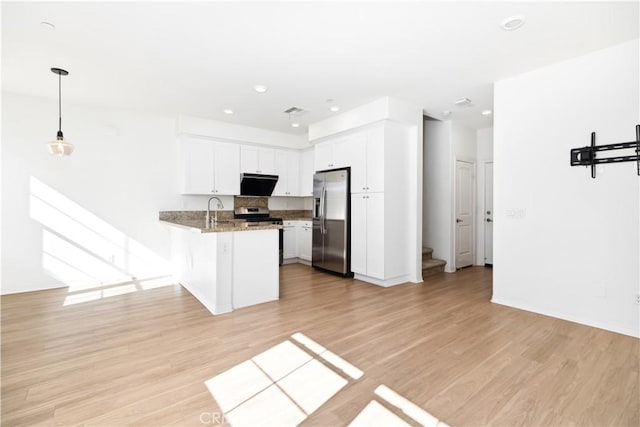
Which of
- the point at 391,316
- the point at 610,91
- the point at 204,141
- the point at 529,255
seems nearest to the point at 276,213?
the point at 204,141

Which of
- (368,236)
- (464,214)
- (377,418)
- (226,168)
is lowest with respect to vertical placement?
(377,418)

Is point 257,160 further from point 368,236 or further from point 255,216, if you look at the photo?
point 368,236

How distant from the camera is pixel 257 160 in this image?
594cm

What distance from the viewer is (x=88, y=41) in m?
2.71

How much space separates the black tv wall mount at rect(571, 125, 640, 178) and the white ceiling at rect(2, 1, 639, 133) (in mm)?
943

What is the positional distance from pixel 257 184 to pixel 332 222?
5.98 feet

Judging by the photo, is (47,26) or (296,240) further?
(296,240)

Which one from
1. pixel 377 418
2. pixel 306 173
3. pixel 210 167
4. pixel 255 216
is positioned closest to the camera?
pixel 377 418

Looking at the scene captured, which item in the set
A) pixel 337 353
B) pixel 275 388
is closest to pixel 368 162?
pixel 337 353

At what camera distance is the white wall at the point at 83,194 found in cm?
408

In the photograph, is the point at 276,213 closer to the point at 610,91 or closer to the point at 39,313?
the point at 39,313

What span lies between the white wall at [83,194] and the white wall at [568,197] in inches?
204

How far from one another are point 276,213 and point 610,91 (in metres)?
5.47

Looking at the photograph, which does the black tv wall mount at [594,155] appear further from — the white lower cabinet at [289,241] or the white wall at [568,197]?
the white lower cabinet at [289,241]
